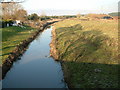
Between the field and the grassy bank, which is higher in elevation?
the field

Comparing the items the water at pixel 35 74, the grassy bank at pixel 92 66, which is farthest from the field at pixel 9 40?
the grassy bank at pixel 92 66

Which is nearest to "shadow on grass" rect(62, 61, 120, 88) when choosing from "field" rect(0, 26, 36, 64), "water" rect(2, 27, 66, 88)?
"water" rect(2, 27, 66, 88)

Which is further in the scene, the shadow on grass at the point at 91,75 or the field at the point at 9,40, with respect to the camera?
the field at the point at 9,40

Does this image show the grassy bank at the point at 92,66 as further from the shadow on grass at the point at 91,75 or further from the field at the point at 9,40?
the field at the point at 9,40

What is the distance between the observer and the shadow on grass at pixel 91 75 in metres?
12.9

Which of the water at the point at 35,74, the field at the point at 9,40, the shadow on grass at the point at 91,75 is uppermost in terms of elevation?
the field at the point at 9,40

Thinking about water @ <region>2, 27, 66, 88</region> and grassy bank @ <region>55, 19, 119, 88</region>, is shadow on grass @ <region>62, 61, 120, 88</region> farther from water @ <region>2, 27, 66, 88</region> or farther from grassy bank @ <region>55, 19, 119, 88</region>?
water @ <region>2, 27, 66, 88</region>

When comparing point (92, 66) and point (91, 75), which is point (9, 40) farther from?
point (91, 75)

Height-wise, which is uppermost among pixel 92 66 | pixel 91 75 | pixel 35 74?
pixel 92 66

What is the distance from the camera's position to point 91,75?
48.0 feet

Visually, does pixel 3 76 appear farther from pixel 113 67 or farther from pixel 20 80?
pixel 113 67

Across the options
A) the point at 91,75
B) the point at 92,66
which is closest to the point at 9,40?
the point at 92,66

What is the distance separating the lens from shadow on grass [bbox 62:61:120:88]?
1292 cm

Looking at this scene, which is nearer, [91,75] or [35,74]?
[91,75]
